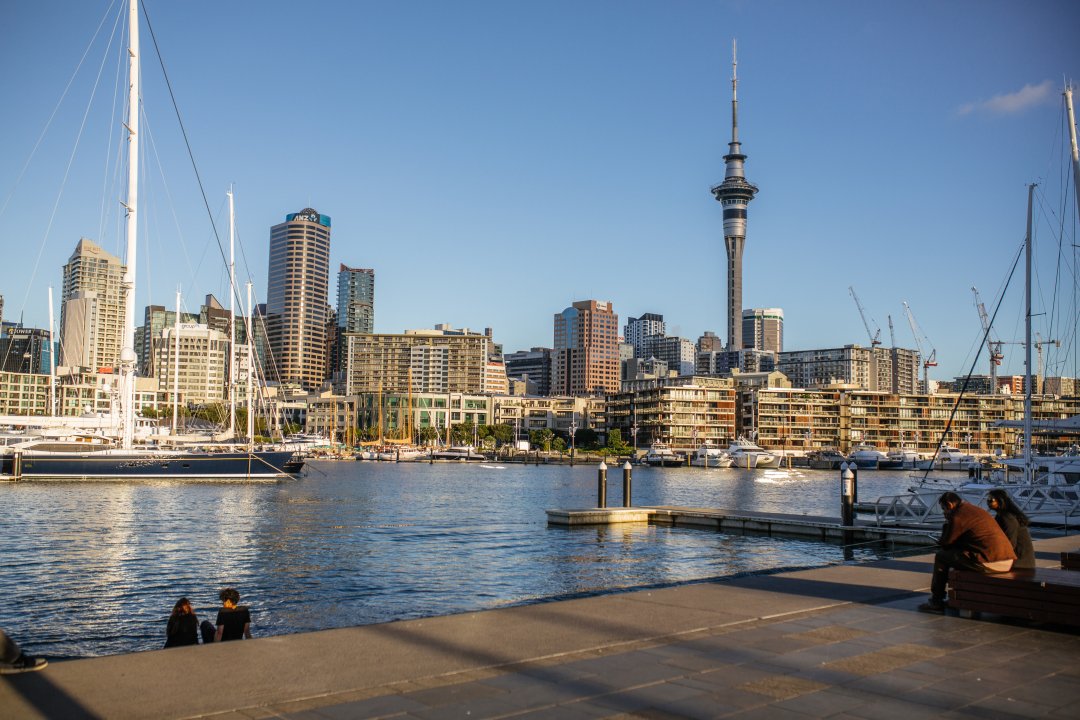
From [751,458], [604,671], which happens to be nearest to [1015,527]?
[604,671]

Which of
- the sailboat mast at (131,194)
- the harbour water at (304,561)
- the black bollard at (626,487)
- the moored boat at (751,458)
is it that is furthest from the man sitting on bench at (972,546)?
the moored boat at (751,458)

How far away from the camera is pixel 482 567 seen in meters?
27.4

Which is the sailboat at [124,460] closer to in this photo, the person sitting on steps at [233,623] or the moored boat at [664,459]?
the person sitting on steps at [233,623]

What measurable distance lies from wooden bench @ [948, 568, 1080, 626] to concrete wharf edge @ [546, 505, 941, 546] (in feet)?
56.1

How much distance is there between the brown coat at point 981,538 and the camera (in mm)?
11812

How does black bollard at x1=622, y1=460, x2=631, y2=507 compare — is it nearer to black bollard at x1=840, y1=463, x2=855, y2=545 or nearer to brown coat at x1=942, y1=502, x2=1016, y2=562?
black bollard at x1=840, y1=463, x2=855, y2=545

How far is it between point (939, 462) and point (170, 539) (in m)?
152

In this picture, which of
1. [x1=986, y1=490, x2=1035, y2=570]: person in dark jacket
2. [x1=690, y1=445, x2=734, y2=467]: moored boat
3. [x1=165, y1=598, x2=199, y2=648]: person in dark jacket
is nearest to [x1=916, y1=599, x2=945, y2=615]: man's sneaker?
[x1=986, y1=490, x2=1035, y2=570]: person in dark jacket

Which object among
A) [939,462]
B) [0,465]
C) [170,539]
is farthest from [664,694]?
[939,462]

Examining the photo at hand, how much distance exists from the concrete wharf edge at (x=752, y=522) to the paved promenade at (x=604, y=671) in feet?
60.0

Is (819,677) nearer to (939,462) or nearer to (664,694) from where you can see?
(664,694)

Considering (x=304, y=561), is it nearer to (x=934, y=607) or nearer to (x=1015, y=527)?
(x=934, y=607)

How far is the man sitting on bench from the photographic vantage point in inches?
465

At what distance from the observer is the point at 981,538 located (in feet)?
38.8
